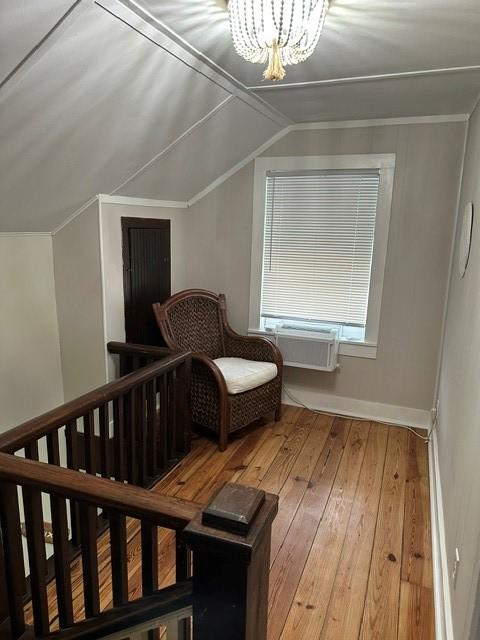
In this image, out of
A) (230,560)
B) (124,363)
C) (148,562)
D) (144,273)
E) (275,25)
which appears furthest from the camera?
(144,273)

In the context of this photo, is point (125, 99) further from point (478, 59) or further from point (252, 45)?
point (478, 59)

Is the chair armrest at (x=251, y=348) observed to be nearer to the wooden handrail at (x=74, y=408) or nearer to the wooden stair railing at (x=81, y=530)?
the wooden handrail at (x=74, y=408)

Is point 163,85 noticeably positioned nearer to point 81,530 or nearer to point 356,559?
point 81,530

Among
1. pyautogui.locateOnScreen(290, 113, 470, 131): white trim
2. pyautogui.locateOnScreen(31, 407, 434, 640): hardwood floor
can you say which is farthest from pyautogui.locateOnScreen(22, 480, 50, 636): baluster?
pyautogui.locateOnScreen(290, 113, 470, 131): white trim

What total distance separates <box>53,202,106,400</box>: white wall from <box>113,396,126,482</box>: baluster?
75cm

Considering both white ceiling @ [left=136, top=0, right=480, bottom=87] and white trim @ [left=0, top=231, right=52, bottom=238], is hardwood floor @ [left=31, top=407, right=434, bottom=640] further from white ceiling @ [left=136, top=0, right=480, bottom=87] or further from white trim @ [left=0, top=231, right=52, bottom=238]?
white ceiling @ [left=136, top=0, right=480, bottom=87]

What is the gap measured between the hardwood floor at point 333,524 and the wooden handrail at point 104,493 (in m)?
1.03

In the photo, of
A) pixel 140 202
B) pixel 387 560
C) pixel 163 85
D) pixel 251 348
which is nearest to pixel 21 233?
pixel 140 202

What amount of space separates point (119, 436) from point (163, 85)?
5.86ft

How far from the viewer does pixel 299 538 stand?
2176 millimetres

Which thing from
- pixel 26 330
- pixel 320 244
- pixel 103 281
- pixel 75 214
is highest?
pixel 75 214

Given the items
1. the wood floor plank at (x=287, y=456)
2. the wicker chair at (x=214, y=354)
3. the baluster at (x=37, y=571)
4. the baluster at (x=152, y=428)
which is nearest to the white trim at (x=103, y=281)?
the wicker chair at (x=214, y=354)

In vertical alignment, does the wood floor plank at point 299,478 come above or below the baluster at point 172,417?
below

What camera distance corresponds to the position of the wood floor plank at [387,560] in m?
1.71
